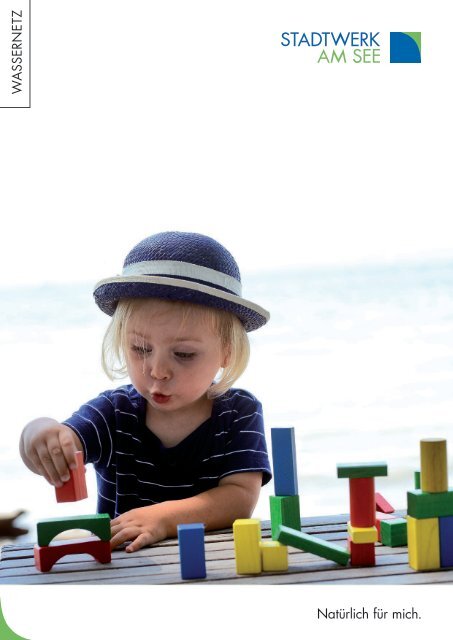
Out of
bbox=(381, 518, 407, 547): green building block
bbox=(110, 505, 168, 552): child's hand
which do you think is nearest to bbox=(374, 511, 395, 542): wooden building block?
bbox=(381, 518, 407, 547): green building block

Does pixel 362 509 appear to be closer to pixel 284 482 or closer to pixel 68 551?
pixel 284 482

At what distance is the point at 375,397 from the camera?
12.2 ft

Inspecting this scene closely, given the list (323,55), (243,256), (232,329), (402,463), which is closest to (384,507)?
(232,329)

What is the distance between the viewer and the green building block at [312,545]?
829 mm

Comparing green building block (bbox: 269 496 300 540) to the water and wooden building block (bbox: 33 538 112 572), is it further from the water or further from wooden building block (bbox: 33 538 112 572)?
the water

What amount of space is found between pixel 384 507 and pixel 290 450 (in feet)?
0.67

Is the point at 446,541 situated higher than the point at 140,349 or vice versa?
the point at 140,349

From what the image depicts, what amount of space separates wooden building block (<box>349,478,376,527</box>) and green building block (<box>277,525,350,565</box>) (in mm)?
34

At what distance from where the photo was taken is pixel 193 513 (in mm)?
975

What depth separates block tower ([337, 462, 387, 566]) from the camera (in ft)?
2.72

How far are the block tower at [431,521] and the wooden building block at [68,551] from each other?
0.31 meters

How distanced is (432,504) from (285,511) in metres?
0.16

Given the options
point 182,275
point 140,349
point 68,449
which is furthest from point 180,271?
point 68,449
